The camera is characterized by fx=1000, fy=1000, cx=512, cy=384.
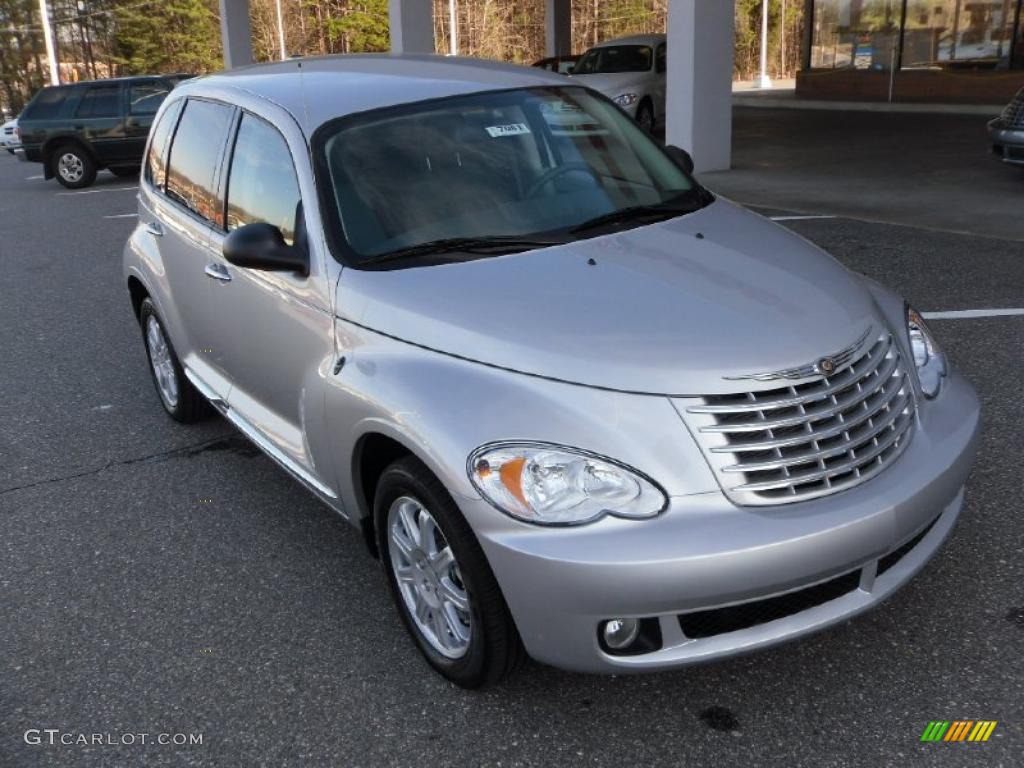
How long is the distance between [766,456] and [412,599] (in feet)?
4.02

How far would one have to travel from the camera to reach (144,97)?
17594mm

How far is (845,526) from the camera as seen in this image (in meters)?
2.56

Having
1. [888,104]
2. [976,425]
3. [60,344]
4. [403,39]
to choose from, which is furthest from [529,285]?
[888,104]

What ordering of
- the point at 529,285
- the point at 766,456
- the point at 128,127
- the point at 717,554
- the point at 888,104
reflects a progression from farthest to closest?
the point at 888,104 → the point at 128,127 → the point at 529,285 → the point at 766,456 → the point at 717,554

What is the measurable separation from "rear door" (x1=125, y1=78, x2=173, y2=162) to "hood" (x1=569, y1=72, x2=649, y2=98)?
746 cm

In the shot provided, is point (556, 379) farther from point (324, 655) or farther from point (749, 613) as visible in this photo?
point (324, 655)

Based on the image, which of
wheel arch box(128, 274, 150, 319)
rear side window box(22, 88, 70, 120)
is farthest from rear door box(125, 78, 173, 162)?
wheel arch box(128, 274, 150, 319)

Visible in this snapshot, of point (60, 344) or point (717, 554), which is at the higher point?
point (717, 554)

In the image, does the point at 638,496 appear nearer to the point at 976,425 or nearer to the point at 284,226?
the point at 976,425

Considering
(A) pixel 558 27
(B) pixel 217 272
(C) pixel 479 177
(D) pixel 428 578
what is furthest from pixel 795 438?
(A) pixel 558 27

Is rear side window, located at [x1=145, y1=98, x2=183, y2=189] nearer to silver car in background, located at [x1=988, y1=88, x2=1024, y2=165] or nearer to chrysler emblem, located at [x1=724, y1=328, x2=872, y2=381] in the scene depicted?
chrysler emblem, located at [x1=724, y1=328, x2=872, y2=381]

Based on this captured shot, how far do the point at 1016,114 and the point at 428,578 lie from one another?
32.1 ft

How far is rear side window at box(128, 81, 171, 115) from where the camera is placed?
57.6 ft

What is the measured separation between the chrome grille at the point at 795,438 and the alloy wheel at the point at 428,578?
803mm
